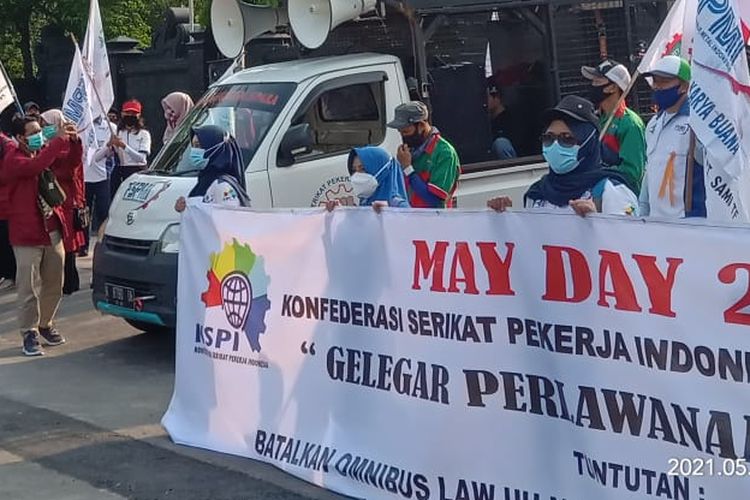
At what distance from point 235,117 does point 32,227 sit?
69.3 inches

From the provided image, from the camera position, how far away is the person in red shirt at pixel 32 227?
31.1 feet

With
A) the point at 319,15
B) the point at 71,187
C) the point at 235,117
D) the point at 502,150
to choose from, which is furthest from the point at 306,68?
the point at 71,187

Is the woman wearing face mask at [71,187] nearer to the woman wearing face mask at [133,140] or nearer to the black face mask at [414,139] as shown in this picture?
the woman wearing face mask at [133,140]

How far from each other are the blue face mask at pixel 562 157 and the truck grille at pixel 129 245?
4143 millimetres

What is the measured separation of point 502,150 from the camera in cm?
1012

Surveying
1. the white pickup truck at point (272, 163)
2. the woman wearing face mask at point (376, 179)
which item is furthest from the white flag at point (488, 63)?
the woman wearing face mask at point (376, 179)

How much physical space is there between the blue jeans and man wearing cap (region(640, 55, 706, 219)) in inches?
145

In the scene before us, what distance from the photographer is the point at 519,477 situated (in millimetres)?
5215

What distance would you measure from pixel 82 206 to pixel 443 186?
4570 mm

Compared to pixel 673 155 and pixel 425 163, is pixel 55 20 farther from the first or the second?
pixel 673 155

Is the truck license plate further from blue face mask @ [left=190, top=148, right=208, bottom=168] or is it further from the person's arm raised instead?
blue face mask @ [left=190, top=148, right=208, bottom=168]

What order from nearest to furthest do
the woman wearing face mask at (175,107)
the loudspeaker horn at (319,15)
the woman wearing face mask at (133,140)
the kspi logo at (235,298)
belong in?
the kspi logo at (235,298) → the loudspeaker horn at (319,15) → the woman wearing face mask at (175,107) → the woman wearing face mask at (133,140)

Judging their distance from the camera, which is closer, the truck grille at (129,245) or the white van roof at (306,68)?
the truck grille at (129,245)

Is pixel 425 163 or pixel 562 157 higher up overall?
pixel 562 157
